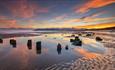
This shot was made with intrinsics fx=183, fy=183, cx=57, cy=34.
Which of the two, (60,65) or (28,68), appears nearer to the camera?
(28,68)

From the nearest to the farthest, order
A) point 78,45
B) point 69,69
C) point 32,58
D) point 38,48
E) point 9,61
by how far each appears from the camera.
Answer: point 69,69 < point 9,61 < point 32,58 < point 38,48 < point 78,45

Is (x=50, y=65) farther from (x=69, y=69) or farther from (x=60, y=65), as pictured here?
(x=69, y=69)

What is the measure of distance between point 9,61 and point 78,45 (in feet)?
32.4

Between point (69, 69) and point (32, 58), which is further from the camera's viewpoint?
point (32, 58)

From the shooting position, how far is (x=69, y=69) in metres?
9.58

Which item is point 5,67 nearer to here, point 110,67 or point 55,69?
point 55,69

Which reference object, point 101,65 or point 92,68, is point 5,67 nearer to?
point 92,68

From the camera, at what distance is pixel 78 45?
1980 centimetres

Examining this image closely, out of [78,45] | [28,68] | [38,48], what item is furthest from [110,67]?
[78,45]

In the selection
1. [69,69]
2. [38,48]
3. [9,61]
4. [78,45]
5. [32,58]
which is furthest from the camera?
[78,45]

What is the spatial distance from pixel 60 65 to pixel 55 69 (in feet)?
2.62

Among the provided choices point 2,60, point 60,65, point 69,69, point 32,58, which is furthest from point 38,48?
point 69,69

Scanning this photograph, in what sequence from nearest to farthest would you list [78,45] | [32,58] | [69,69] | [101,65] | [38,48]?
[69,69], [101,65], [32,58], [38,48], [78,45]

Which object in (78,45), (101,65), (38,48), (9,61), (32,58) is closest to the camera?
(101,65)
